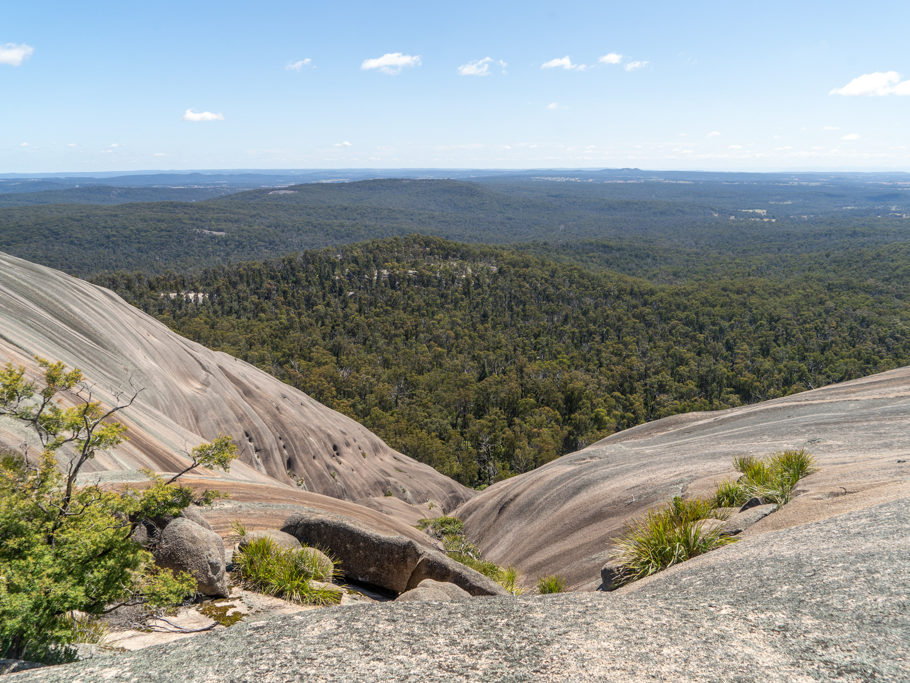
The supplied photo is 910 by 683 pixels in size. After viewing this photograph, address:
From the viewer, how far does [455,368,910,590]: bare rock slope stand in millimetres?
10883

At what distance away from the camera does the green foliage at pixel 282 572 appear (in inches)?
362

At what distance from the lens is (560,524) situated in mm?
18750

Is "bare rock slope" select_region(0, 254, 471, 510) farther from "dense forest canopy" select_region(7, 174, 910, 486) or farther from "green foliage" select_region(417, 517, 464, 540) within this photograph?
"dense forest canopy" select_region(7, 174, 910, 486)

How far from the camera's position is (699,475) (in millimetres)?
16531

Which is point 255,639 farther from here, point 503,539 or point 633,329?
point 633,329

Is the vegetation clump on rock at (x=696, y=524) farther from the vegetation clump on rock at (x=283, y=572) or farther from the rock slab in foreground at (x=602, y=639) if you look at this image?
the vegetation clump on rock at (x=283, y=572)

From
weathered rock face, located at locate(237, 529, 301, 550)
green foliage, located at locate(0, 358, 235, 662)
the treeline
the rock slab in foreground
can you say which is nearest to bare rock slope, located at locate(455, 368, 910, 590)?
the rock slab in foreground

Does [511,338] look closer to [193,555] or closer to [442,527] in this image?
[442,527]

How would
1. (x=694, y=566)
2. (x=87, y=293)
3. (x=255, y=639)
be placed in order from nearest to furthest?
1. (x=255, y=639)
2. (x=694, y=566)
3. (x=87, y=293)

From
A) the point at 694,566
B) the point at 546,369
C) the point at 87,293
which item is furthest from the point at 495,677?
the point at 546,369

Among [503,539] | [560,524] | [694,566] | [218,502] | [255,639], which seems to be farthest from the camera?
[503,539]

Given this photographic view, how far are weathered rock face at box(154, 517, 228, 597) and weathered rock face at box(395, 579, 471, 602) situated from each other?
11.0ft

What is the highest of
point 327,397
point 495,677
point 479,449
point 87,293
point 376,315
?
point 87,293

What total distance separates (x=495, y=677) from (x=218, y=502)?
12286mm
